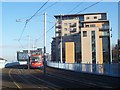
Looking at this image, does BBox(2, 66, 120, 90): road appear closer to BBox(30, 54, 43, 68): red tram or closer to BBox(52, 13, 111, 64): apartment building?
BBox(30, 54, 43, 68): red tram

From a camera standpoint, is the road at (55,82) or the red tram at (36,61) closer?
the road at (55,82)

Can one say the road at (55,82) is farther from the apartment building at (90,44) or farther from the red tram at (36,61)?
the apartment building at (90,44)

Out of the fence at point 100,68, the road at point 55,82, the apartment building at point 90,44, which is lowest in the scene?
the road at point 55,82

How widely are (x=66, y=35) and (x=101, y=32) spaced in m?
19.5

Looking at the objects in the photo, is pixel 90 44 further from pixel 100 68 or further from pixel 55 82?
pixel 55 82

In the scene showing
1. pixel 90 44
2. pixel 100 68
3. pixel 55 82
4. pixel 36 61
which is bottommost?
pixel 55 82

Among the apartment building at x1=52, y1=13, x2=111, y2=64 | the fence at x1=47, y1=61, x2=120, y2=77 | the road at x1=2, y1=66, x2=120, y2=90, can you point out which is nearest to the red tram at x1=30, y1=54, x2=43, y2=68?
the fence at x1=47, y1=61, x2=120, y2=77

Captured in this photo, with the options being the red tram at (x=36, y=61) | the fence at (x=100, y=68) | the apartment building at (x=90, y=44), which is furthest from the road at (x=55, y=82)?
the apartment building at (x=90, y=44)

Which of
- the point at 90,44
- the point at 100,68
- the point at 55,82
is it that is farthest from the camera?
the point at 90,44

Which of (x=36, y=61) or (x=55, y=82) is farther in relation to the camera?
(x=36, y=61)

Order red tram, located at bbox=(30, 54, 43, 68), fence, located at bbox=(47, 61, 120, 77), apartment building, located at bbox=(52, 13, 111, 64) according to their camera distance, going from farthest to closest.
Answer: apartment building, located at bbox=(52, 13, 111, 64)
red tram, located at bbox=(30, 54, 43, 68)
fence, located at bbox=(47, 61, 120, 77)

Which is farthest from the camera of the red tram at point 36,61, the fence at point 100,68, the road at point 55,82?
the red tram at point 36,61

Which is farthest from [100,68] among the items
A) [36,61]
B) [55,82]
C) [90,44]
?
[90,44]

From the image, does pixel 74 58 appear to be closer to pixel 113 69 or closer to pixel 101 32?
pixel 101 32
